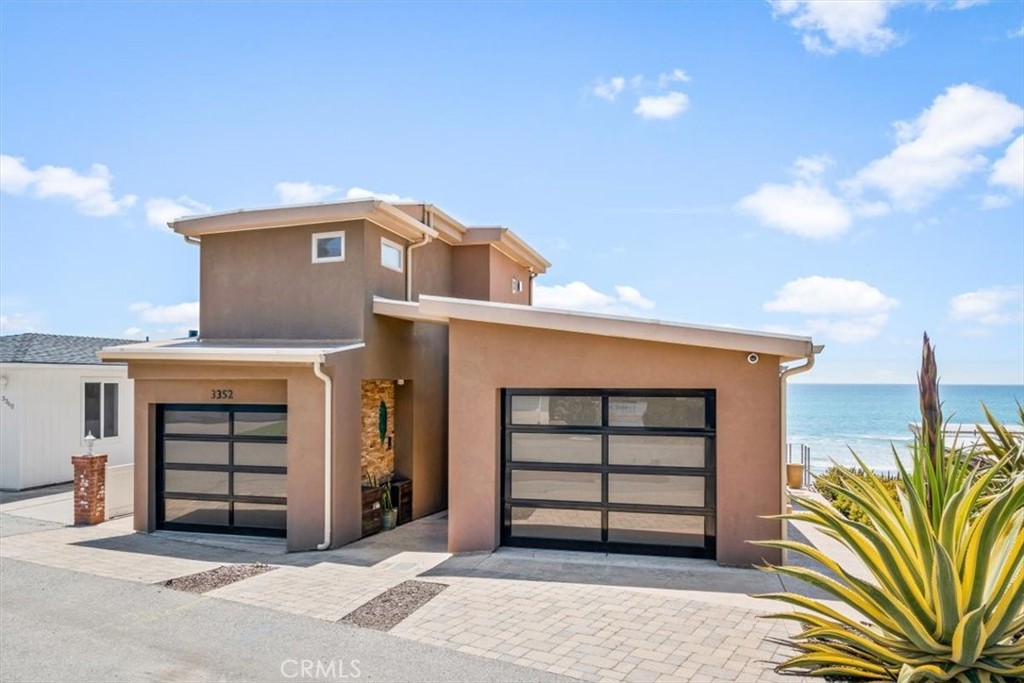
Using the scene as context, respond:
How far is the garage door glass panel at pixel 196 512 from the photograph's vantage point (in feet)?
37.9

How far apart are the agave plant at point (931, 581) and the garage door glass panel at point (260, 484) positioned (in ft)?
28.1

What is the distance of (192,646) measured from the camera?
21.1 ft

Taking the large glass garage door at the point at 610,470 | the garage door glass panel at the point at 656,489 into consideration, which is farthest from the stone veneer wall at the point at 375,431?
the garage door glass panel at the point at 656,489

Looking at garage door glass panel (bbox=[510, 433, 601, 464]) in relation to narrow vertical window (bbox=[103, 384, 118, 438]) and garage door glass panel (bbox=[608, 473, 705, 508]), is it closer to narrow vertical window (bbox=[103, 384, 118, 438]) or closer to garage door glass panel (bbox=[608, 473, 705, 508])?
garage door glass panel (bbox=[608, 473, 705, 508])

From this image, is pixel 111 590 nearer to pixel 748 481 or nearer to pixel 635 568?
pixel 635 568

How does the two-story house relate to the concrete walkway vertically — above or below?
above

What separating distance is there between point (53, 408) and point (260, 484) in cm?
903

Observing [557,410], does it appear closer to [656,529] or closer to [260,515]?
[656,529]

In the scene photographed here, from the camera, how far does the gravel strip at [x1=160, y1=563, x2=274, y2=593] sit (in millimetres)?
8359

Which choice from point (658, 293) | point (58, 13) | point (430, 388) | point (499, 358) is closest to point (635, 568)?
point (499, 358)

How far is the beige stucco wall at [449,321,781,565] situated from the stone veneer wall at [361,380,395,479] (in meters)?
2.68

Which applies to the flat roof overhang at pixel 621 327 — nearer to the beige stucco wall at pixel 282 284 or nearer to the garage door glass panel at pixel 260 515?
the beige stucco wall at pixel 282 284

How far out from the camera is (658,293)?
95.7 feet

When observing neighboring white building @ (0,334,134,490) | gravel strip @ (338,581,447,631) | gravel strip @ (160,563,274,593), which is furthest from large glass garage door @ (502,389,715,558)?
neighboring white building @ (0,334,134,490)
